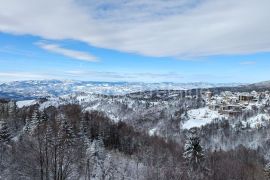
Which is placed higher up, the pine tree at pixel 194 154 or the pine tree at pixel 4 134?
the pine tree at pixel 4 134

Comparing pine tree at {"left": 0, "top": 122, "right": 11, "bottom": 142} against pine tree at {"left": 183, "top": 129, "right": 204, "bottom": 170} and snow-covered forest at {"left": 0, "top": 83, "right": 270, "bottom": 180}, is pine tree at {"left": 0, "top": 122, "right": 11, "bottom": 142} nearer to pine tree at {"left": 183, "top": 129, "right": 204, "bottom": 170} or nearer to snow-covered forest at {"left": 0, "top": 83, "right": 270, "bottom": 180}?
snow-covered forest at {"left": 0, "top": 83, "right": 270, "bottom": 180}

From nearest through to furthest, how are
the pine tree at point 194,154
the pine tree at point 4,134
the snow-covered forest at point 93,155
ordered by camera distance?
the snow-covered forest at point 93,155, the pine tree at point 194,154, the pine tree at point 4,134

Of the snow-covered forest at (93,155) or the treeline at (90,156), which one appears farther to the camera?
the snow-covered forest at (93,155)

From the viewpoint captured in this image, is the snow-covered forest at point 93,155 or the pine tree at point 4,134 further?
the pine tree at point 4,134

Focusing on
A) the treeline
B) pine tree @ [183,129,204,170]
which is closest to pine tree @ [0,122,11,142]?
the treeline

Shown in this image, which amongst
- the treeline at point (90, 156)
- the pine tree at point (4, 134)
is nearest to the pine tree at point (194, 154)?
the treeline at point (90, 156)

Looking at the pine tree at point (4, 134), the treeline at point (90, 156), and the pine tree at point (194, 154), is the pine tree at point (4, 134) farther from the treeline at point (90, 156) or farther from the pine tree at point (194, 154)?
the pine tree at point (194, 154)

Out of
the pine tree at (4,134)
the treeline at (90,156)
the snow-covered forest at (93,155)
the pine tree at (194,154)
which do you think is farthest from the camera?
the pine tree at (4,134)

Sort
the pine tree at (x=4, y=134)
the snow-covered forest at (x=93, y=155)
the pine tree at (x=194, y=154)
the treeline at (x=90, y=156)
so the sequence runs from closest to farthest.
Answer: the treeline at (x=90, y=156), the snow-covered forest at (x=93, y=155), the pine tree at (x=194, y=154), the pine tree at (x=4, y=134)
